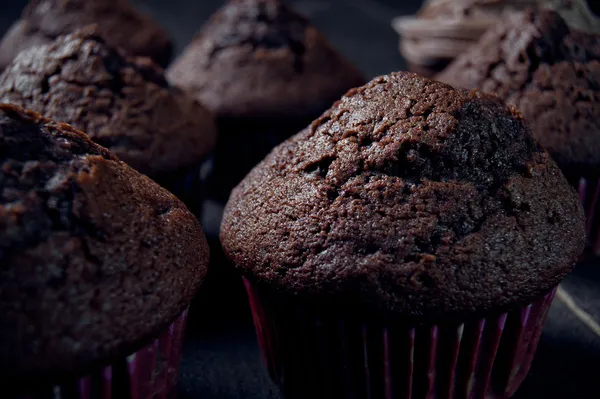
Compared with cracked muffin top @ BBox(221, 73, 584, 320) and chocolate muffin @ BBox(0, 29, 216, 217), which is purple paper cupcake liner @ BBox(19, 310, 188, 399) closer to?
cracked muffin top @ BBox(221, 73, 584, 320)

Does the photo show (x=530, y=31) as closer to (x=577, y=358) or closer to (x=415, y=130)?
(x=415, y=130)

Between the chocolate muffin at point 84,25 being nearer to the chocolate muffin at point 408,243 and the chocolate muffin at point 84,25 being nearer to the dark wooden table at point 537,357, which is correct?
the dark wooden table at point 537,357

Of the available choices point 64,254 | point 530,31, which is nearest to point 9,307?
point 64,254

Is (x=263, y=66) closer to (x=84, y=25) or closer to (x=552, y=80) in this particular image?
(x=84, y=25)

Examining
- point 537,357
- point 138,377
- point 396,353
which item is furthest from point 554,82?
point 138,377

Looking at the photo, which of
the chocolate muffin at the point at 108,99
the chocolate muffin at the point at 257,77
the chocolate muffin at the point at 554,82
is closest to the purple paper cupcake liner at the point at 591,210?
the chocolate muffin at the point at 554,82
